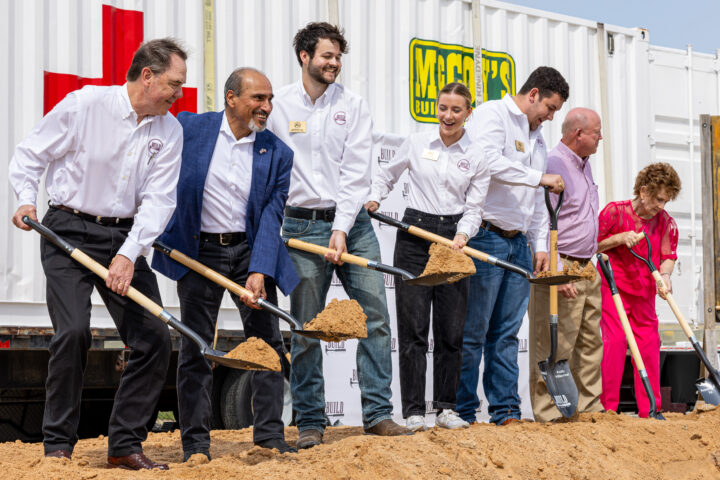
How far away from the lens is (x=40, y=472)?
3932 millimetres

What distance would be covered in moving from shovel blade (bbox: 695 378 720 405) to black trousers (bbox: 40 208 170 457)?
4.68 metres

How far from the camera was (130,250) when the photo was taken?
14.1 feet

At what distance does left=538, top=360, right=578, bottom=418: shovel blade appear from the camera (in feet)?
20.6

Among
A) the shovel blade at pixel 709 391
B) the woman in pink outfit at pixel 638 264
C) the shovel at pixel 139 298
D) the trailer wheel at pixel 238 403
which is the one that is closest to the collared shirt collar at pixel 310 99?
the shovel at pixel 139 298

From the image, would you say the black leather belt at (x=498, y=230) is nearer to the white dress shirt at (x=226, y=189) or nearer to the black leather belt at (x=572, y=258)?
the black leather belt at (x=572, y=258)

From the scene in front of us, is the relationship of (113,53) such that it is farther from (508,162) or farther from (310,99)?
(508,162)

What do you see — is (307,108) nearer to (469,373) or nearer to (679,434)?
(469,373)

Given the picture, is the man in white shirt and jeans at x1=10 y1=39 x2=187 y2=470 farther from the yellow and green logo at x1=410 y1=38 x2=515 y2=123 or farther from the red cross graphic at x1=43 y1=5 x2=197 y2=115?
the yellow and green logo at x1=410 y1=38 x2=515 y2=123

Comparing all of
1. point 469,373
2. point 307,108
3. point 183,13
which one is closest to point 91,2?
point 183,13

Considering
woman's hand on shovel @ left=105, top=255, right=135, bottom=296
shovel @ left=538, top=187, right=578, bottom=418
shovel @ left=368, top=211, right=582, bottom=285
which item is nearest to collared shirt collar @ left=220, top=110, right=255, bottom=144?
woman's hand on shovel @ left=105, top=255, right=135, bottom=296

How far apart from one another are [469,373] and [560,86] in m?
1.94

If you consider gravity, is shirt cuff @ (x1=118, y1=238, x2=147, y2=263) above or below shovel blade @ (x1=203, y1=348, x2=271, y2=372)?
above

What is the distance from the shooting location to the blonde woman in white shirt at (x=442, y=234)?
575 cm

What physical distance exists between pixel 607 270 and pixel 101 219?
4.06 m
